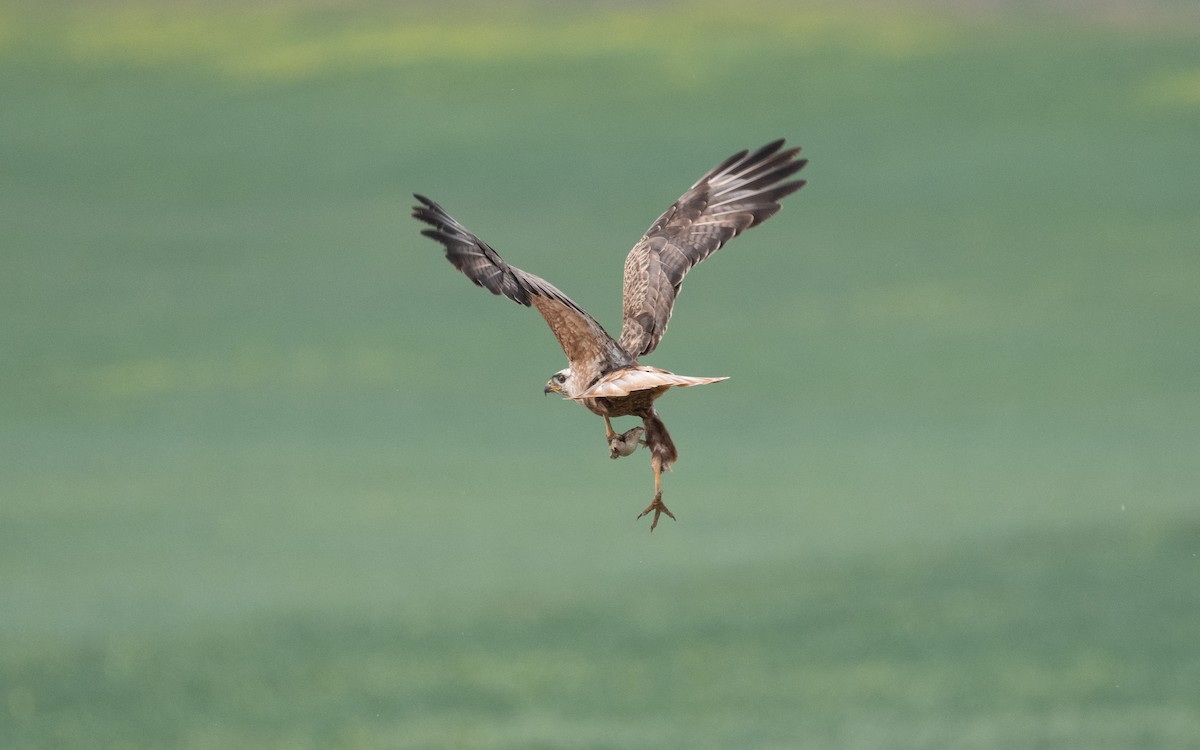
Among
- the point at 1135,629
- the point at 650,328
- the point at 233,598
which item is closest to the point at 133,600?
the point at 233,598

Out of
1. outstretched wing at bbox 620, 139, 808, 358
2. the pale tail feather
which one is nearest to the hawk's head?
the pale tail feather

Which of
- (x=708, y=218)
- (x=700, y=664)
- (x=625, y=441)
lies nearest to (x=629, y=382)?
(x=625, y=441)

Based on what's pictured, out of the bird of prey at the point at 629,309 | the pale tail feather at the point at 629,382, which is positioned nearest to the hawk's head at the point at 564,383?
the bird of prey at the point at 629,309

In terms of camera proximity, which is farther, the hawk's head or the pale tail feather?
the hawk's head

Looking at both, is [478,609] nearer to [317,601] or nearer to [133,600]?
[317,601]

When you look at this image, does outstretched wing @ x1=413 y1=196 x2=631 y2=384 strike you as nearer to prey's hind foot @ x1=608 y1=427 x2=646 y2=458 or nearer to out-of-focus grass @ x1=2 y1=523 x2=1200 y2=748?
prey's hind foot @ x1=608 y1=427 x2=646 y2=458

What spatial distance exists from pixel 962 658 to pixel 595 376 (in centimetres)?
1340

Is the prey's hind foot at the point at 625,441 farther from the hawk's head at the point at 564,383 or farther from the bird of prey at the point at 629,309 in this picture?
the hawk's head at the point at 564,383

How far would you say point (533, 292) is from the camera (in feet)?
32.4

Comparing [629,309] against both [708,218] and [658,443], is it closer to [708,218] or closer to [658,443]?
[708,218]

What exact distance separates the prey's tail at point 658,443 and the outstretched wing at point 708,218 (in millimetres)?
1613

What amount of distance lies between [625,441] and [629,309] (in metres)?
Answer: 1.66

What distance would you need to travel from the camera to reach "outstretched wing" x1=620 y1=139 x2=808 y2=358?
1204 cm

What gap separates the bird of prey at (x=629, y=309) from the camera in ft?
32.4
